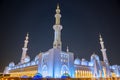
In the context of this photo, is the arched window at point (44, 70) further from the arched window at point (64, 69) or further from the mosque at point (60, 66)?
the arched window at point (64, 69)

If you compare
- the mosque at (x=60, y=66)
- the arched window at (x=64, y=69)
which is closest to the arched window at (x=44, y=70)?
the mosque at (x=60, y=66)

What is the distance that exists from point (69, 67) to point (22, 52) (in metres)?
15.9

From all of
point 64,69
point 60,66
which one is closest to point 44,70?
point 60,66

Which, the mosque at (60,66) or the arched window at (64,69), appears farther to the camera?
the arched window at (64,69)

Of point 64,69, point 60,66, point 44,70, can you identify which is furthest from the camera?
point 44,70

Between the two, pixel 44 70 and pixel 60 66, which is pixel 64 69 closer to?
pixel 60 66

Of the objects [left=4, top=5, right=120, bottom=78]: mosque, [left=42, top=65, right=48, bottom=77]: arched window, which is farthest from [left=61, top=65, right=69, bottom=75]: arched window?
[left=42, top=65, right=48, bottom=77]: arched window

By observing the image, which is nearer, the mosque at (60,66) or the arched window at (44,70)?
the mosque at (60,66)

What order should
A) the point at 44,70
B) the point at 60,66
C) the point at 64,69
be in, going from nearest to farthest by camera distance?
1. the point at 60,66
2. the point at 64,69
3. the point at 44,70

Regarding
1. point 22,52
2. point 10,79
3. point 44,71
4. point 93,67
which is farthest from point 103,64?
point 22,52

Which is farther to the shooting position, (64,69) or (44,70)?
(44,70)

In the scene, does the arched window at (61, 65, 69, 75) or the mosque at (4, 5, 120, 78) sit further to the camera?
the arched window at (61, 65, 69, 75)

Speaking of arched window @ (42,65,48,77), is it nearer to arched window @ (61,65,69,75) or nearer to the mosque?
the mosque

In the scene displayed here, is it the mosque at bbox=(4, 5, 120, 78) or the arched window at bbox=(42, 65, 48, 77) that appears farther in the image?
the arched window at bbox=(42, 65, 48, 77)
